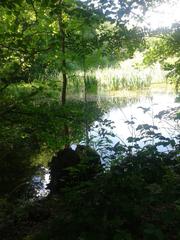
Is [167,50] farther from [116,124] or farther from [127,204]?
[116,124]

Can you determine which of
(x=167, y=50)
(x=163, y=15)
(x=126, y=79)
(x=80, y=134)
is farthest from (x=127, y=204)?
(x=126, y=79)

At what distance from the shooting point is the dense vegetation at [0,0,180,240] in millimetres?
2898

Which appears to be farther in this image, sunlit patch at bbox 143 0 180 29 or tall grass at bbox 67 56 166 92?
tall grass at bbox 67 56 166 92

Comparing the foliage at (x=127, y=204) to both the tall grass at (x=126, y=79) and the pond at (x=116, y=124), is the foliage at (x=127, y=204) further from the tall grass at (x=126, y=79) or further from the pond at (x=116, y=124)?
the tall grass at (x=126, y=79)

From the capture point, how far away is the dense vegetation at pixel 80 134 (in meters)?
2.90

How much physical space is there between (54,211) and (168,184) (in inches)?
87.9

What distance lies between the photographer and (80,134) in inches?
205

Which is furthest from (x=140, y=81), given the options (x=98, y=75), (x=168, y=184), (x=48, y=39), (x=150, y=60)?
(x=168, y=184)

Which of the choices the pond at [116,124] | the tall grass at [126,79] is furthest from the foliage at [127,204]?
the tall grass at [126,79]

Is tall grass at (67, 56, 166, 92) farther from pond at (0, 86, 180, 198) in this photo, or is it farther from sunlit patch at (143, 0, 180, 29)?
sunlit patch at (143, 0, 180, 29)

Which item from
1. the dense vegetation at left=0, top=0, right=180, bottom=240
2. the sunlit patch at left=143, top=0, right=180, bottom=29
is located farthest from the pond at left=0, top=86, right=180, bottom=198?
the sunlit patch at left=143, top=0, right=180, bottom=29

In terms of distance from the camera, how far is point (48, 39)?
5008 mm

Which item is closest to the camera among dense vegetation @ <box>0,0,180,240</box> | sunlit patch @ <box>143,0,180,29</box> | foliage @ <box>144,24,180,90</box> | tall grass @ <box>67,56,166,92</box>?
dense vegetation @ <box>0,0,180,240</box>

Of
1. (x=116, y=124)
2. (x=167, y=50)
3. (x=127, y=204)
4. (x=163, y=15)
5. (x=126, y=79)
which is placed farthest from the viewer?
(x=126, y=79)
